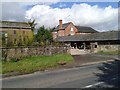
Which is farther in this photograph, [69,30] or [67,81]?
[69,30]

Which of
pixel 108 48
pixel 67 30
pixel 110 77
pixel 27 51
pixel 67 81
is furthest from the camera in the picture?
pixel 67 30

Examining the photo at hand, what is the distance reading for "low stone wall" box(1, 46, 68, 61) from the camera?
27308 mm

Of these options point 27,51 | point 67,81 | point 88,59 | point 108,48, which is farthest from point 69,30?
point 67,81

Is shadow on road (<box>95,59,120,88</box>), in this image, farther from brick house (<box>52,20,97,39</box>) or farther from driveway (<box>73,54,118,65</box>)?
brick house (<box>52,20,97,39</box>)

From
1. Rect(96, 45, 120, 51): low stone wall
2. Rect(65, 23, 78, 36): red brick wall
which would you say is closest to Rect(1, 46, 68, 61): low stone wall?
Rect(96, 45, 120, 51): low stone wall

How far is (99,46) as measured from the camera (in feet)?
177

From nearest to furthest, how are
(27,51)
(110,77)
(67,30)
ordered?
(110,77), (27,51), (67,30)

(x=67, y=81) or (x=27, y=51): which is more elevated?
(x=27, y=51)

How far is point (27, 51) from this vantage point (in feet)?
100

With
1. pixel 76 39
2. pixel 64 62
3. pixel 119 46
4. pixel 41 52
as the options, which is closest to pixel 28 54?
pixel 41 52

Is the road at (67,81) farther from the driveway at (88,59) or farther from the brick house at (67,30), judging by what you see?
the brick house at (67,30)

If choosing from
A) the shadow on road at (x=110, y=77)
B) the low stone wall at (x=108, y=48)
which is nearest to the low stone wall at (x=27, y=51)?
the shadow on road at (x=110, y=77)

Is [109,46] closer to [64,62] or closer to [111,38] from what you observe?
[111,38]

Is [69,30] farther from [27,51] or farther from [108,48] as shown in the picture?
[27,51]
